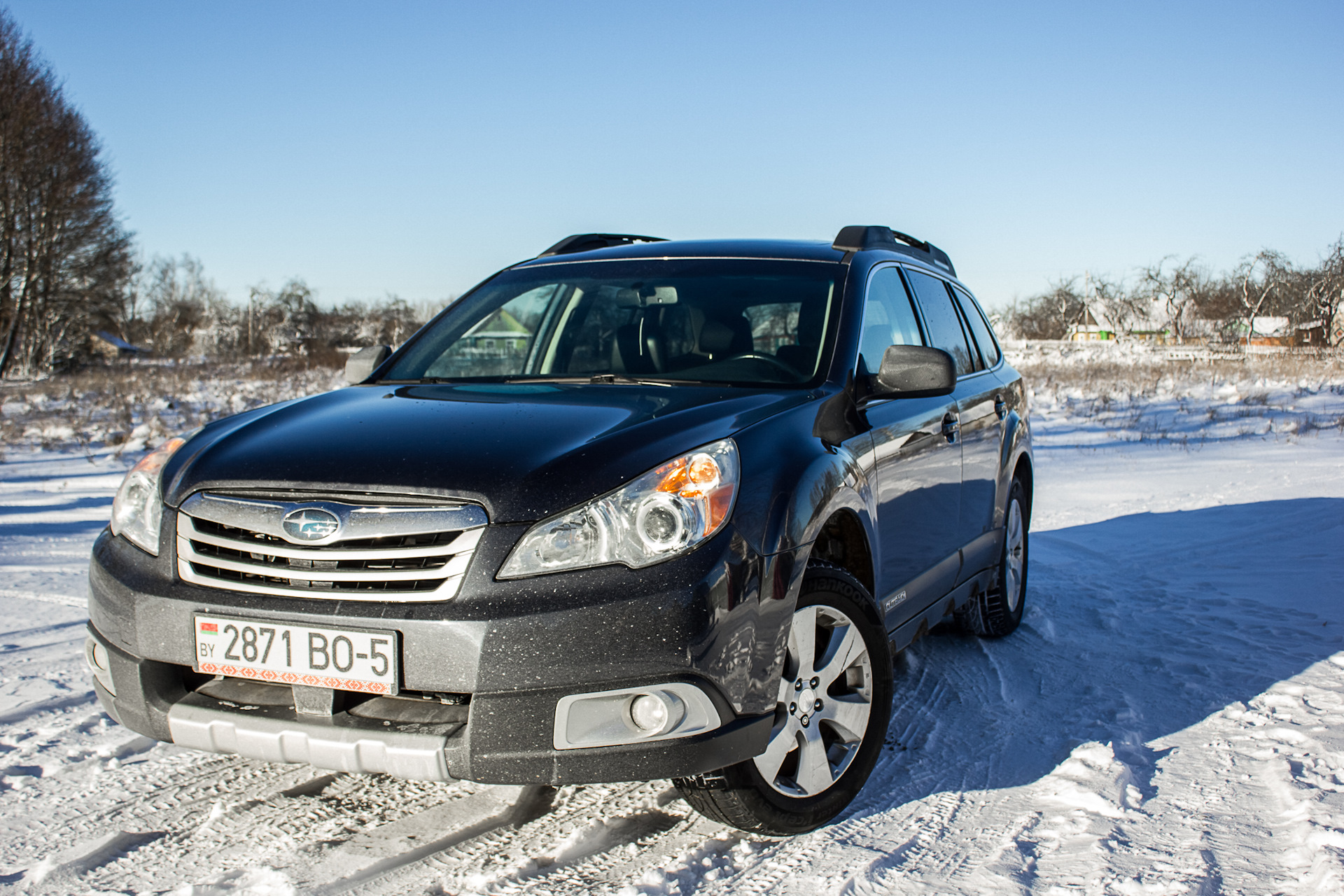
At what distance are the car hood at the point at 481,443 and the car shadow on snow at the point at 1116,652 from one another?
1204 mm

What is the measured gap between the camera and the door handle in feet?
12.4

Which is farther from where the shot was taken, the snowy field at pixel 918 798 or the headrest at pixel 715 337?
the headrest at pixel 715 337

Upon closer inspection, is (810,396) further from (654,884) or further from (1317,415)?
(1317,415)

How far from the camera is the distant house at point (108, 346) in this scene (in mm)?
37969

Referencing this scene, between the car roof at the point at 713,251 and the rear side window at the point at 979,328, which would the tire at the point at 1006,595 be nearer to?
the rear side window at the point at 979,328

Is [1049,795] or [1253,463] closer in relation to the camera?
[1049,795]

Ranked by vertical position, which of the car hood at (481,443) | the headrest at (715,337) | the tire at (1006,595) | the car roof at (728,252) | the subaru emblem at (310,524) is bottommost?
the tire at (1006,595)

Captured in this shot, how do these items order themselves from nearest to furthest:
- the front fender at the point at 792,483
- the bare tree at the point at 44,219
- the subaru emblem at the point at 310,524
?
the subaru emblem at the point at 310,524 < the front fender at the point at 792,483 < the bare tree at the point at 44,219

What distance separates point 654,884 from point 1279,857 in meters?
1.51

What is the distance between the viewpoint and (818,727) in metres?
2.64

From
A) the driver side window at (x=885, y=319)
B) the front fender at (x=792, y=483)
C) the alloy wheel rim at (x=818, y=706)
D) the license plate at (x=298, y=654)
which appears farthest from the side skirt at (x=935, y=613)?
the license plate at (x=298, y=654)

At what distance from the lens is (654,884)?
2342 mm

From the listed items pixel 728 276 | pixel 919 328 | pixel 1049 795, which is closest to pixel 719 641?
pixel 1049 795

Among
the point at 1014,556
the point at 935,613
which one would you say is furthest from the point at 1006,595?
the point at 935,613
